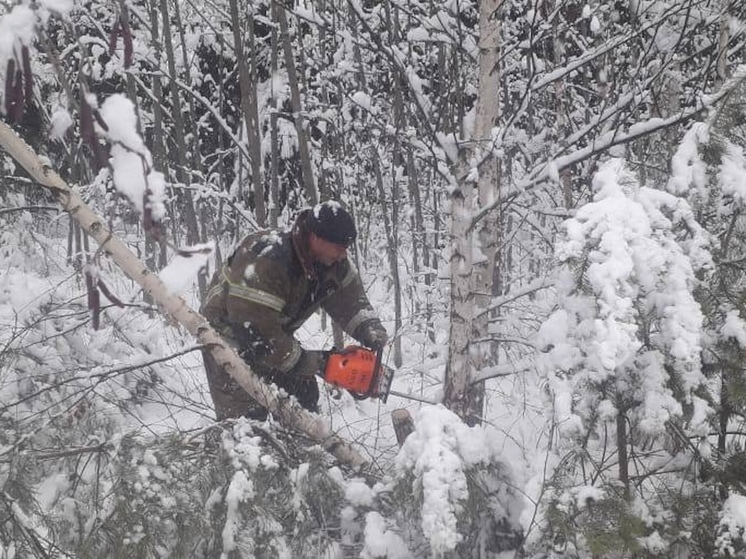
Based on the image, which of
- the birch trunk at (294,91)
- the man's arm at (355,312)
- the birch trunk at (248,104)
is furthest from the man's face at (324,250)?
the birch trunk at (248,104)

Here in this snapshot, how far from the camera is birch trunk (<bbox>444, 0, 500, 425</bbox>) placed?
11.8 ft

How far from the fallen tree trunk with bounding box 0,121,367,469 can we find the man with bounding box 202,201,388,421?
0.53m

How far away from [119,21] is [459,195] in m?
2.53

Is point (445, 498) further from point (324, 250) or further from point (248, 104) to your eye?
point (248, 104)

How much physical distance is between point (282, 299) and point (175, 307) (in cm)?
116

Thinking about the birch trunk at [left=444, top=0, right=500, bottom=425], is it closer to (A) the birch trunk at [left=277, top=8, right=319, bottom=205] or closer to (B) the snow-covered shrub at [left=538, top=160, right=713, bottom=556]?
(B) the snow-covered shrub at [left=538, top=160, right=713, bottom=556]

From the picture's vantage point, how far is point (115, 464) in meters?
2.37

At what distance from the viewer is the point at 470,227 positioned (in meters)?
3.67

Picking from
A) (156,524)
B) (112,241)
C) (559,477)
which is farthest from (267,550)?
(112,241)

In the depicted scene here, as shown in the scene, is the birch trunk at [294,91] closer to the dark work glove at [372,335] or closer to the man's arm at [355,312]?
the man's arm at [355,312]

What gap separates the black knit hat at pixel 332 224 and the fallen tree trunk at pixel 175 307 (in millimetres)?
986

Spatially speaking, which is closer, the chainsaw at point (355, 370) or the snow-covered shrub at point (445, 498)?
the snow-covered shrub at point (445, 498)

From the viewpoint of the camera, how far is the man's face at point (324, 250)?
3.56 m

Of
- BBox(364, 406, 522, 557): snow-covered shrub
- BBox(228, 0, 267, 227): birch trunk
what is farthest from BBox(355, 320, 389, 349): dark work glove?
BBox(228, 0, 267, 227): birch trunk
